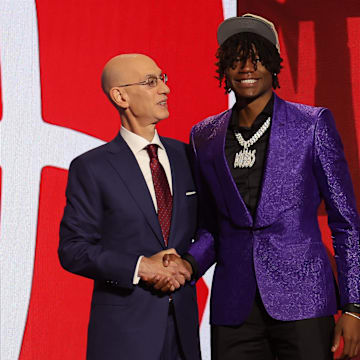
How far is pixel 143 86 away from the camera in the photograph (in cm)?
243

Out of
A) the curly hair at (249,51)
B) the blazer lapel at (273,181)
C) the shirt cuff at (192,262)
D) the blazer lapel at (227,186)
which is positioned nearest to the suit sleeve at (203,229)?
the shirt cuff at (192,262)

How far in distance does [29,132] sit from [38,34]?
50 centimetres

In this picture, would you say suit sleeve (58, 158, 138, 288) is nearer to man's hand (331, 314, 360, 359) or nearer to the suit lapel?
the suit lapel

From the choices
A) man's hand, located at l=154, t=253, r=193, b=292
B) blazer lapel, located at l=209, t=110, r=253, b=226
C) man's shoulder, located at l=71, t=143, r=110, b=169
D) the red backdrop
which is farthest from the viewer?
the red backdrop

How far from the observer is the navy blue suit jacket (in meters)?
2.19

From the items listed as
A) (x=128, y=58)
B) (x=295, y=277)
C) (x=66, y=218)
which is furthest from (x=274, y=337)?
(x=128, y=58)

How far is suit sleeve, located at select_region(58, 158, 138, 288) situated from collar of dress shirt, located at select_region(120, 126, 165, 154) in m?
0.18

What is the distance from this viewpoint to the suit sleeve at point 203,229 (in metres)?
2.23

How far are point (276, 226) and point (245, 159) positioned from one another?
225 mm

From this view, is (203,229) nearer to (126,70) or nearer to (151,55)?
(126,70)

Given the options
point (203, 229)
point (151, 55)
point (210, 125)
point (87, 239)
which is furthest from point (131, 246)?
point (151, 55)

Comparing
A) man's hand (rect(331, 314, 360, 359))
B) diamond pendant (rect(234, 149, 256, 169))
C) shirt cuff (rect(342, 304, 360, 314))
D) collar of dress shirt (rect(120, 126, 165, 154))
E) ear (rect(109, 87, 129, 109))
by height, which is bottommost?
man's hand (rect(331, 314, 360, 359))

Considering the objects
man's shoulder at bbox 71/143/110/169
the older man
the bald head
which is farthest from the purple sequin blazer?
the bald head

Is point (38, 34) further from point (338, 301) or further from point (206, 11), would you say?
point (338, 301)
